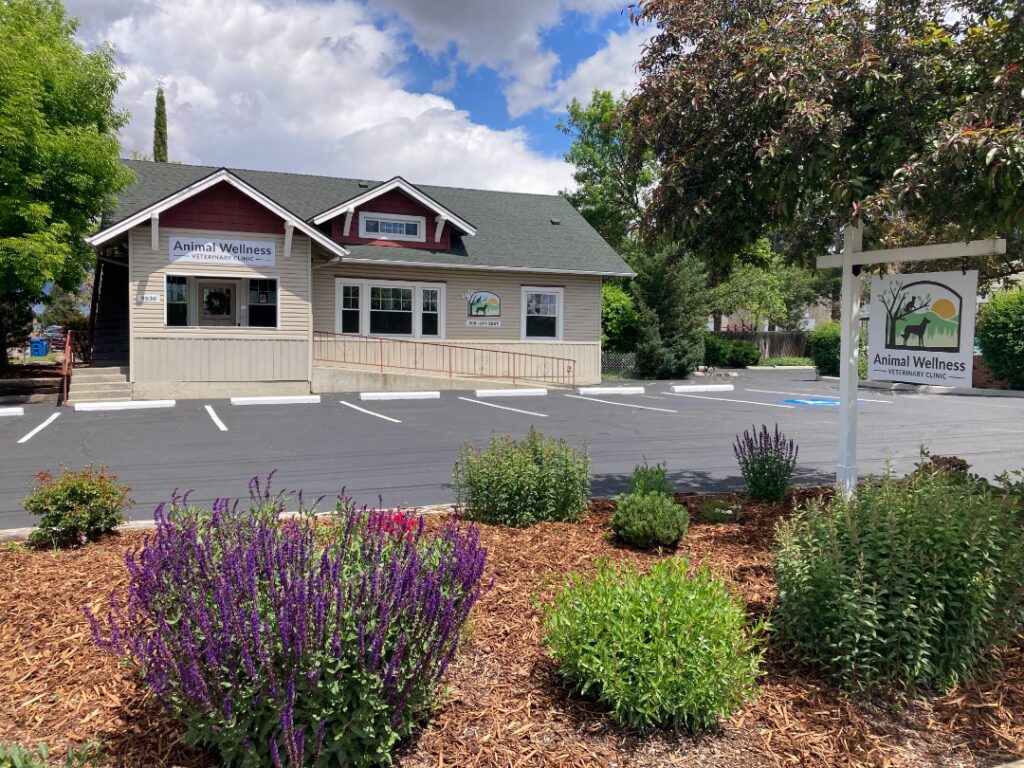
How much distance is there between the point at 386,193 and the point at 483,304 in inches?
172

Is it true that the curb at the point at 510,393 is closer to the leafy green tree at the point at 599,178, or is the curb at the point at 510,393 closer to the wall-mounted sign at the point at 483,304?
the wall-mounted sign at the point at 483,304

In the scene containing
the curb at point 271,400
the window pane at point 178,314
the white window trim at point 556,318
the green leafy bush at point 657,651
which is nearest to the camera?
the green leafy bush at point 657,651

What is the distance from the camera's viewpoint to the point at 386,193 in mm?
22250

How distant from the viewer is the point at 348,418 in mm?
14773

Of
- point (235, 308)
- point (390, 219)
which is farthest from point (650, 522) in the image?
point (235, 308)

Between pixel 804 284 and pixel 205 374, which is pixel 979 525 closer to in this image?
pixel 205 374

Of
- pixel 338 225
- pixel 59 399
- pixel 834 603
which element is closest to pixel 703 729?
pixel 834 603

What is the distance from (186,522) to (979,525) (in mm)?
3806

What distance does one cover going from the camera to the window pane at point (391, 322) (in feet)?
72.5

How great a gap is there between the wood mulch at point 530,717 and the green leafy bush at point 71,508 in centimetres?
112

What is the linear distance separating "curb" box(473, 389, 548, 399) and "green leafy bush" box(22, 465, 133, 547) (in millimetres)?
14020

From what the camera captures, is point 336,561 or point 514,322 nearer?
point 336,561

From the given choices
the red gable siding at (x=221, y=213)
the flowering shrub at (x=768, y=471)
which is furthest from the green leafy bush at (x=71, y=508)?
the red gable siding at (x=221, y=213)

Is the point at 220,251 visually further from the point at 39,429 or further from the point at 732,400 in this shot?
the point at 732,400
